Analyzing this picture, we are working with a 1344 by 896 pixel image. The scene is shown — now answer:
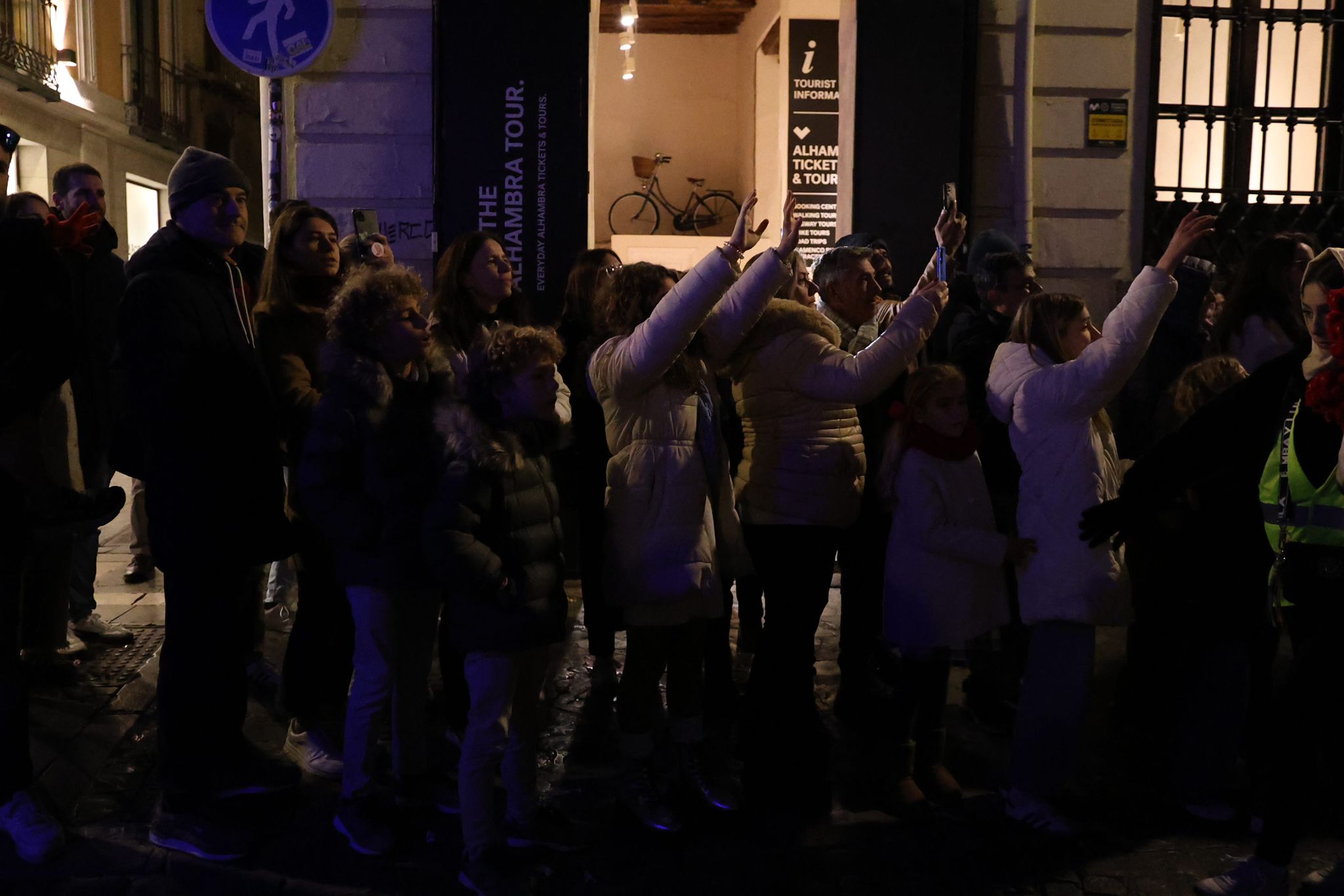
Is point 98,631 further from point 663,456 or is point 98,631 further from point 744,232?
point 744,232

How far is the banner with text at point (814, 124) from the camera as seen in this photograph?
12227 millimetres

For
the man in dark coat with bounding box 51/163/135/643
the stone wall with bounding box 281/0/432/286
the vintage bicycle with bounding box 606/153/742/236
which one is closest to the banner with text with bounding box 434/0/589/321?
the stone wall with bounding box 281/0/432/286

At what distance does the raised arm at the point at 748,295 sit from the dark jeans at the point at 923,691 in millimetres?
1255

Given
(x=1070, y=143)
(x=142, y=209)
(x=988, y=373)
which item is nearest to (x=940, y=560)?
(x=988, y=373)

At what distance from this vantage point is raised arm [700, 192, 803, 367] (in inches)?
163

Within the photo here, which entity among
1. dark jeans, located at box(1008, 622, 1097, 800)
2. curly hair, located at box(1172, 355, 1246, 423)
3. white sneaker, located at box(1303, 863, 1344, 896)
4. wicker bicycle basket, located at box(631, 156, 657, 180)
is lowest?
white sneaker, located at box(1303, 863, 1344, 896)

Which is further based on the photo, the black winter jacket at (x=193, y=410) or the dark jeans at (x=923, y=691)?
the dark jeans at (x=923, y=691)

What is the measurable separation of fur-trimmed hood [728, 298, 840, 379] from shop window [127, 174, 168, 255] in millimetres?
20148

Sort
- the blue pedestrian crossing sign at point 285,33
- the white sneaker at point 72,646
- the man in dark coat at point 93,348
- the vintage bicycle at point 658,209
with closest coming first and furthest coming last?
1. the white sneaker at point 72,646
2. the man in dark coat at point 93,348
3. the blue pedestrian crossing sign at point 285,33
4. the vintage bicycle at point 658,209

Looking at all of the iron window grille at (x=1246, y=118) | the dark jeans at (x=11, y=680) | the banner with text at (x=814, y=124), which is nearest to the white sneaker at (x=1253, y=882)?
the dark jeans at (x=11, y=680)

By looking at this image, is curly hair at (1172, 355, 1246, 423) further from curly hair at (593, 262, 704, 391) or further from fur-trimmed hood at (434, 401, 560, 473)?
fur-trimmed hood at (434, 401, 560, 473)

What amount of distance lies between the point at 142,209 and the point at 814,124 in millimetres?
15850

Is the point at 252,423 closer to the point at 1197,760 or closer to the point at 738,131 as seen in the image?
the point at 1197,760

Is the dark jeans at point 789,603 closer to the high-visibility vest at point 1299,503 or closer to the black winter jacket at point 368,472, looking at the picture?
the black winter jacket at point 368,472
